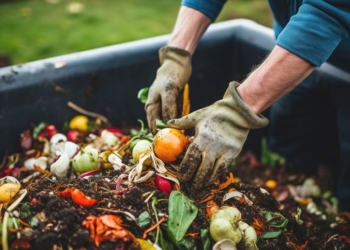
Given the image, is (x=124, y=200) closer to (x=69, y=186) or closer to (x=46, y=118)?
(x=69, y=186)

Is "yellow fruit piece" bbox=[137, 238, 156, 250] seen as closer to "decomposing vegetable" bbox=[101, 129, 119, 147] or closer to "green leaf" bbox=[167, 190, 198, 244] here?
"green leaf" bbox=[167, 190, 198, 244]

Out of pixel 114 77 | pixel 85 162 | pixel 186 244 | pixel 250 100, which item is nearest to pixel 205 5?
pixel 114 77

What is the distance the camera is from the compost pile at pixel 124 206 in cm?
148

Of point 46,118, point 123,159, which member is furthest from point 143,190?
point 46,118

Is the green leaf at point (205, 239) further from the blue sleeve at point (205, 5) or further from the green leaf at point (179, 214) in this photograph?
the blue sleeve at point (205, 5)

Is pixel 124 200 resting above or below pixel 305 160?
above

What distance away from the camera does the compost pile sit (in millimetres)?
1477

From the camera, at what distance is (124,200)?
1.60 m

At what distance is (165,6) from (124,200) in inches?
147

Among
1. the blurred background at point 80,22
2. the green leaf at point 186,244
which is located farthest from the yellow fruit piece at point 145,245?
the blurred background at point 80,22

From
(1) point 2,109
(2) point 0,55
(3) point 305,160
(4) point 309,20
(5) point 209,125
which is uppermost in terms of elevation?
(4) point 309,20

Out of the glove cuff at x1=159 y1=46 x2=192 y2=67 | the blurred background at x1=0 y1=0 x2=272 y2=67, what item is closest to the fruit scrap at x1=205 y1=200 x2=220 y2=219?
the glove cuff at x1=159 y1=46 x2=192 y2=67

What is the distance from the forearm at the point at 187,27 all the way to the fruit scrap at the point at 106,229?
1.02 m

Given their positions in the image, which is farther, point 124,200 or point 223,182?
point 223,182
